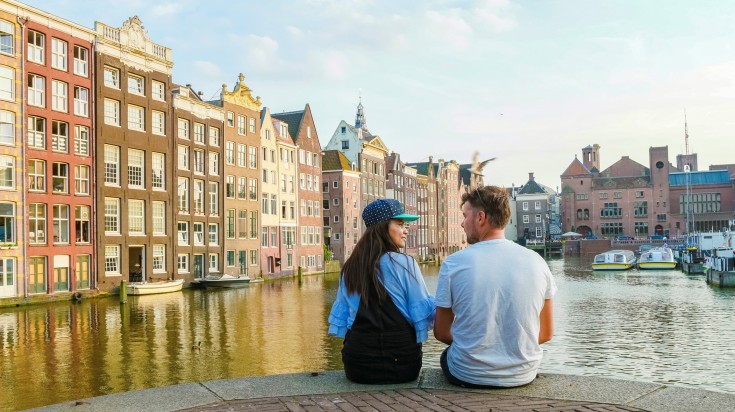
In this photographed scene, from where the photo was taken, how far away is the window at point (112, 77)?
4746cm

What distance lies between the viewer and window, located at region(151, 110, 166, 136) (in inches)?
2035

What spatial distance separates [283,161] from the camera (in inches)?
2773

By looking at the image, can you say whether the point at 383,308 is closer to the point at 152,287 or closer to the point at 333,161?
the point at 152,287

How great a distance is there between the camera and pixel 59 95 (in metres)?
43.6

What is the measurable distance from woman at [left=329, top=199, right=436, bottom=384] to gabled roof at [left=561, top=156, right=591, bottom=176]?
→ 14209 cm

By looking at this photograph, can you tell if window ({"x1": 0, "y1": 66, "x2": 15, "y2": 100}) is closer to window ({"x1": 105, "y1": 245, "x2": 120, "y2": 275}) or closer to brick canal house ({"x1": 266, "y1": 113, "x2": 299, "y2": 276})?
window ({"x1": 105, "y1": 245, "x2": 120, "y2": 275})

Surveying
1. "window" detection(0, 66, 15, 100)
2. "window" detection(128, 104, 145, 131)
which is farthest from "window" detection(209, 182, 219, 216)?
"window" detection(0, 66, 15, 100)

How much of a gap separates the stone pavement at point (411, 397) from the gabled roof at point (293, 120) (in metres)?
67.7

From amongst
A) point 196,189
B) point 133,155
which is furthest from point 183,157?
point 133,155

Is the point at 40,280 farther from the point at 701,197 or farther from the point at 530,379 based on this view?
the point at 701,197

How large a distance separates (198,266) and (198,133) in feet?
34.1

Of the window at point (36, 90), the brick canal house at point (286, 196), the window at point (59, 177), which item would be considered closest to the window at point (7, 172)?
the window at point (59, 177)

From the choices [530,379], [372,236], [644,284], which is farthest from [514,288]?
[644,284]

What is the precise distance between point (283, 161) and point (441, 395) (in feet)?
212
